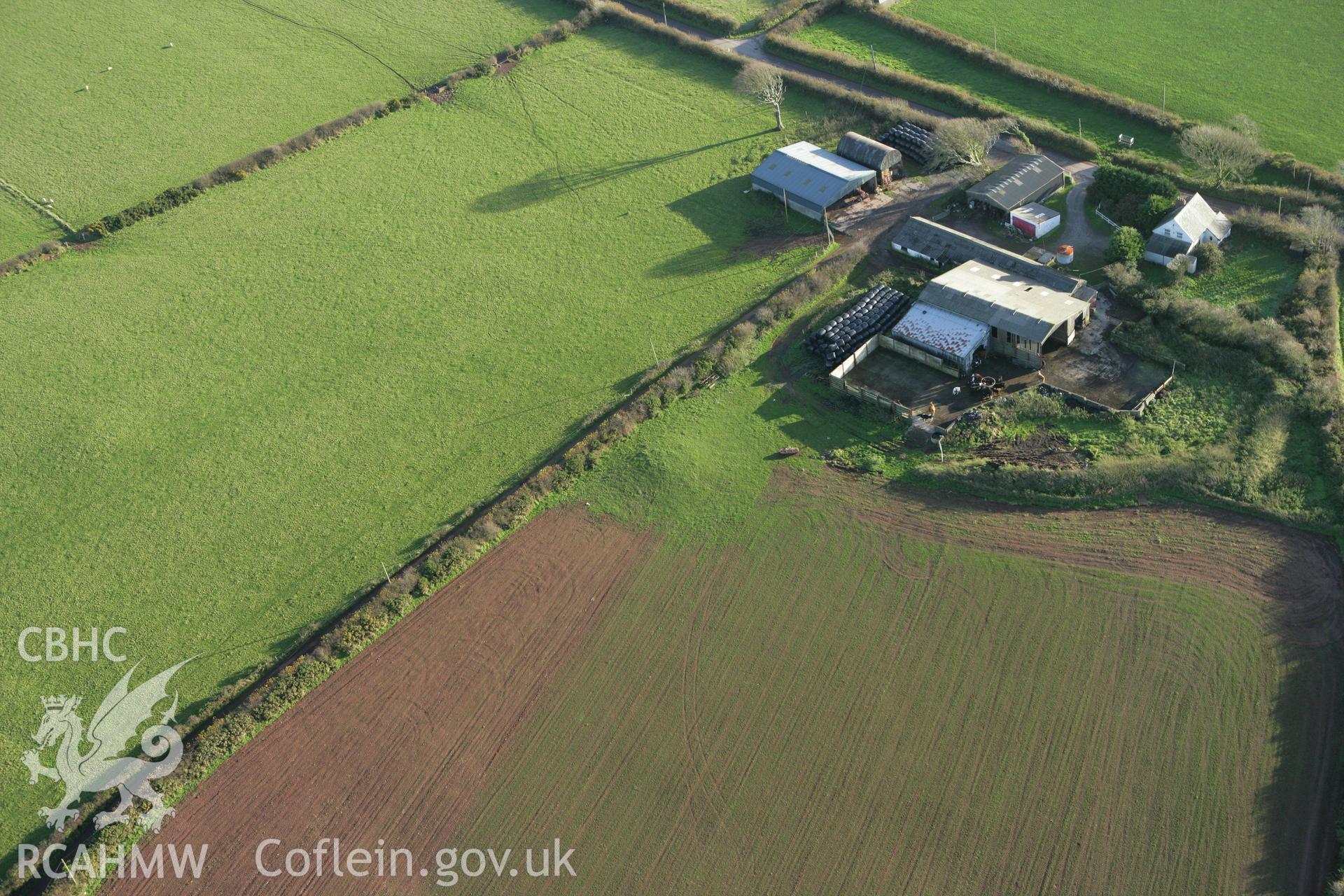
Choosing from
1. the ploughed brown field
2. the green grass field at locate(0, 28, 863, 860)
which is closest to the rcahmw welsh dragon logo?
the green grass field at locate(0, 28, 863, 860)

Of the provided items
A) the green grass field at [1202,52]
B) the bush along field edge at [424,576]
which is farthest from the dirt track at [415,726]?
the green grass field at [1202,52]

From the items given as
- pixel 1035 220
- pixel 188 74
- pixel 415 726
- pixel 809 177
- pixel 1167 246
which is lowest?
pixel 415 726

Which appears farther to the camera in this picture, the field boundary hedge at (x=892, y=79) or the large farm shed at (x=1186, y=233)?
the field boundary hedge at (x=892, y=79)

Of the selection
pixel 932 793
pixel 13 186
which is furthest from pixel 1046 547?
pixel 13 186

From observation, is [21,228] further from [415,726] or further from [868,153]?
[868,153]

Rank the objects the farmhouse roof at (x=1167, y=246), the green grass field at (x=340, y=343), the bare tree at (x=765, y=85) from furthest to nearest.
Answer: the bare tree at (x=765, y=85), the farmhouse roof at (x=1167, y=246), the green grass field at (x=340, y=343)

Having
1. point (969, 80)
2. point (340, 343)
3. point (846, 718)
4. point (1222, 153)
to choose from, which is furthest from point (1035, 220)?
point (340, 343)

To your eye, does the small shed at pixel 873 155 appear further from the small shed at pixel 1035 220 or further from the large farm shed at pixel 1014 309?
the large farm shed at pixel 1014 309

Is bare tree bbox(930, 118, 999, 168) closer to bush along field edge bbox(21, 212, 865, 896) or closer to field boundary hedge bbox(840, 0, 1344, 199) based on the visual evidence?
A: field boundary hedge bbox(840, 0, 1344, 199)
